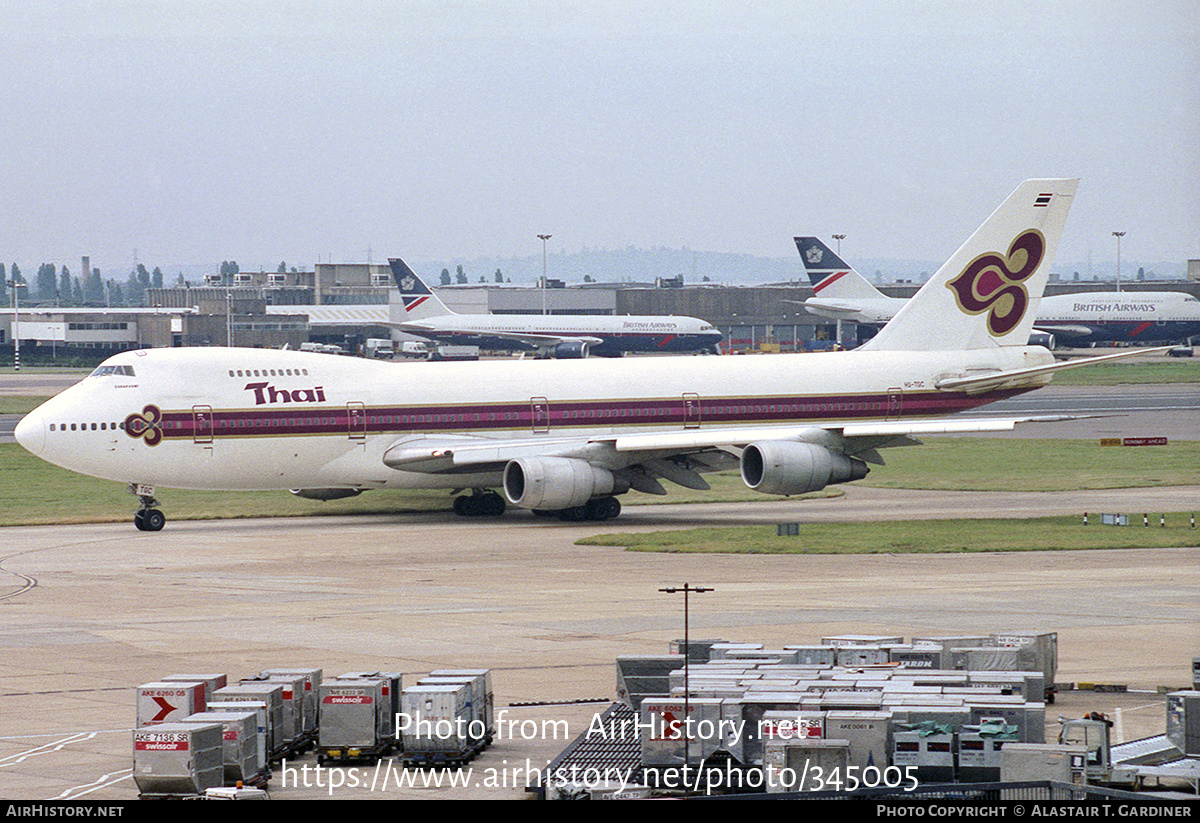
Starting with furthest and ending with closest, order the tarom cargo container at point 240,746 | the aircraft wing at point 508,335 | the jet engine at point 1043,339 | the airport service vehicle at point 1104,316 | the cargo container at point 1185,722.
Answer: the aircraft wing at point 508,335 < the airport service vehicle at point 1104,316 < the jet engine at point 1043,339 < the cargo container at point 1185,722 < the tarom cargo container at point 240,746

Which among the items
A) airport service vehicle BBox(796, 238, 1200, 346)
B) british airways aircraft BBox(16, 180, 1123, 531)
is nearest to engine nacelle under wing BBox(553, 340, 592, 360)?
airport service vehicle BBox(796, 238, 1200, 346)

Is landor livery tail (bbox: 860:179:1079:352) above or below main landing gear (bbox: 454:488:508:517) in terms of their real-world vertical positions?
above

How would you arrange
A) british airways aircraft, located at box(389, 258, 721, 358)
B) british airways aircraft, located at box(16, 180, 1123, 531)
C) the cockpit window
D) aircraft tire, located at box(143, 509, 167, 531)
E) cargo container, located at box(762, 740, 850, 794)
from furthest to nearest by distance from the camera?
british airways aircraft, located at box(389, 258, 721, 358) → aircraft tire, located at box(143, 509, 167, 531) → the cockpit window → british airways aircraft, located at box(16, 180, 1123, 531) → cargo container, located at box(762, 740, 850, 794)

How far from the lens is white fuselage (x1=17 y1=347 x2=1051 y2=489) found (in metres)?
46.7

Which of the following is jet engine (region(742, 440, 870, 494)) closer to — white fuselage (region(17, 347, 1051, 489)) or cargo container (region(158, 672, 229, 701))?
white fuselage (region(17, 347, 1051, 489))

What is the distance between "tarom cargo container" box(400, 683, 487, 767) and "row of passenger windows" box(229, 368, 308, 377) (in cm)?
2948

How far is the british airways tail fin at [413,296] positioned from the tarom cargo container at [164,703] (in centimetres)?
14904

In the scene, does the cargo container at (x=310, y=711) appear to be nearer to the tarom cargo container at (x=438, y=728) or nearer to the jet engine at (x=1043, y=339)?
the tarom cargo container at (x=438, y=728)

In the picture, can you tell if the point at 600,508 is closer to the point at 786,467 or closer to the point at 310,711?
the point at 786,467

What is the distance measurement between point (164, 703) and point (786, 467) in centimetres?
3040

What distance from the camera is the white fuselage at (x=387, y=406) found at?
153 ft

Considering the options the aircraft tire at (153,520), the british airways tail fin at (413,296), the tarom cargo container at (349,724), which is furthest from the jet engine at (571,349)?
the tarom cargo container at (349,724)
